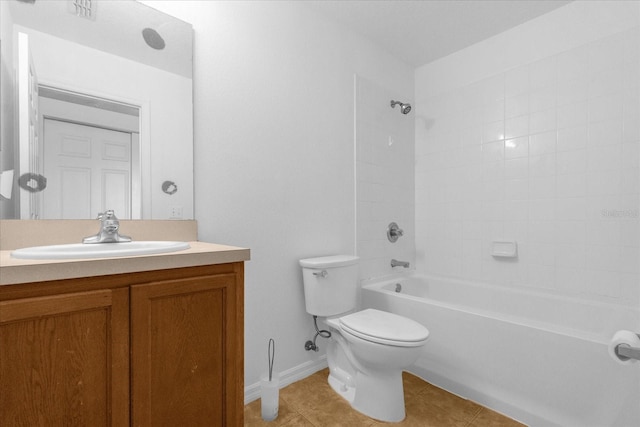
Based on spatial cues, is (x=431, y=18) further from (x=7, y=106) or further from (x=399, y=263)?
(x=7, y=106)

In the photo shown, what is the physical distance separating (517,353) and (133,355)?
1.65 meters

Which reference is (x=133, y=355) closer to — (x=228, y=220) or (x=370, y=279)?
(x=228, y=220)

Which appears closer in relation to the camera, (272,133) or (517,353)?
(517,353)

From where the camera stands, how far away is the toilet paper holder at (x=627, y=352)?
44.6 inches

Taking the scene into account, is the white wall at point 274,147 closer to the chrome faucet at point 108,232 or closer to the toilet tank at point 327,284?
the toilet tank at point 327,284

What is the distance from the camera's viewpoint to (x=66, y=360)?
0.76 meters

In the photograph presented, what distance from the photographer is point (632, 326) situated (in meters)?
1.65

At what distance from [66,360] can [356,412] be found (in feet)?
4.31

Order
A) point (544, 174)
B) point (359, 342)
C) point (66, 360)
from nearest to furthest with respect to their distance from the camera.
A: 1. point (66, 360)
2. point (359, 342)
3. point (544, 174)

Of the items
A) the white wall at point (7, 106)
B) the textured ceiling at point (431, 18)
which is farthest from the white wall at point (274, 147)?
the white wall at point (7, 106)

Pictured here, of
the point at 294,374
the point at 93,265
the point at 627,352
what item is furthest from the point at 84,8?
the point at 627,352

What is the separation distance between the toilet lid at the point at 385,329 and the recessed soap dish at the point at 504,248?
1051mm

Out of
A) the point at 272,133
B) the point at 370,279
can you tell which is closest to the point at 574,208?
the point at 370,279

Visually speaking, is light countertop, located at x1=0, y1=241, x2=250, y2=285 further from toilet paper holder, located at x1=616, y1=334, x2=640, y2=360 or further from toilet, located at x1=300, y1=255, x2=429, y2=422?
toilet paper holder, located at x1=616, y1=334, x2=640, y2=360
